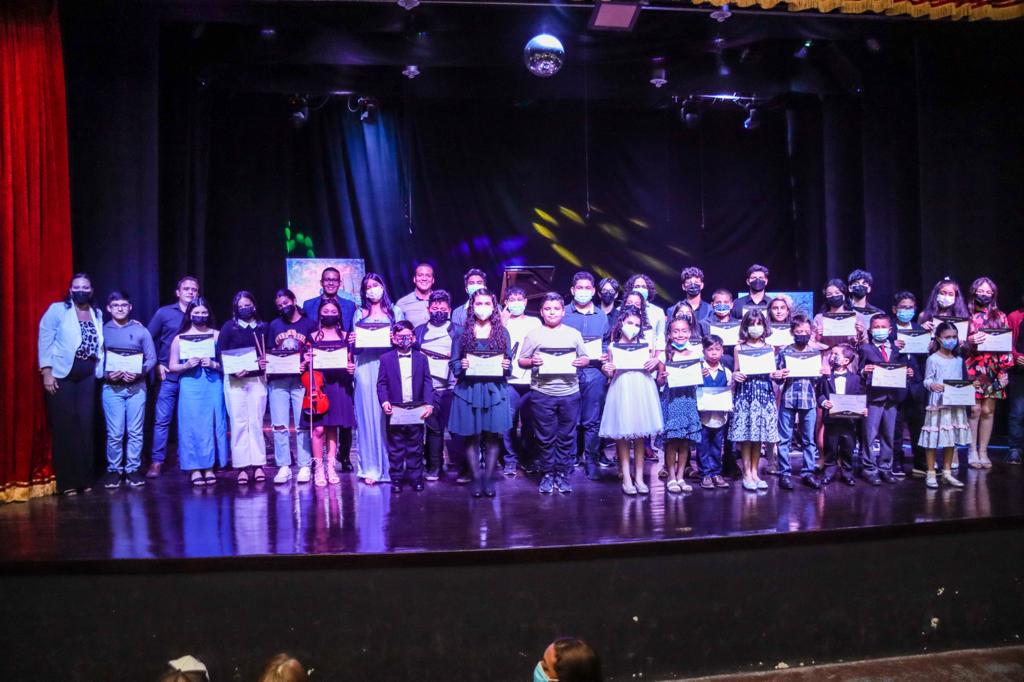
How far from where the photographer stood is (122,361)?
663 cm

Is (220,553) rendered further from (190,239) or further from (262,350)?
(190,239)

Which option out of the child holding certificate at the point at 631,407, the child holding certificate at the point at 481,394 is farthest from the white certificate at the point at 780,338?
the child holding certificate at the point at 481,394

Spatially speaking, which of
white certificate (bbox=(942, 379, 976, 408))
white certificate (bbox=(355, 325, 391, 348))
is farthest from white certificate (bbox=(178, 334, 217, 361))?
white certificate (bbox=(942, 379, 976, 408))

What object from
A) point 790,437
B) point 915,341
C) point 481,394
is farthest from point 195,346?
point 915,341

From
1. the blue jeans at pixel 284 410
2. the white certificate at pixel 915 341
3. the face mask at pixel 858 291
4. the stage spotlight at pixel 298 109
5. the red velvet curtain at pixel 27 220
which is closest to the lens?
the red velvet curtain at pixel 27 220

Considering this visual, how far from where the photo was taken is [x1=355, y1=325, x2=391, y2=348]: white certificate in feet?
21.2

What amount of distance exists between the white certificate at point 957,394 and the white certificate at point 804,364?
116cm

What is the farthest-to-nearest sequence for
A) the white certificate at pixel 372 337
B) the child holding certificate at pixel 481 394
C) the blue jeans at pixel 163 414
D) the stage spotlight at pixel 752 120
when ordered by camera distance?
the stage spotlight at pixel 752 120
the blue jeans at pixel 163 414
the white certificate at pixel 372 337
the child holding certificate at pixel 481 394

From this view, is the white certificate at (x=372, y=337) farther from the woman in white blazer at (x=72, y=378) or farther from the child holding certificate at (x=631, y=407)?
the woman in white blazer at (x=72, y=378)

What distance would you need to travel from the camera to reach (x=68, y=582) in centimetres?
436

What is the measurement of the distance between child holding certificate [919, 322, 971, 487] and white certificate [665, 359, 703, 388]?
2.11 m

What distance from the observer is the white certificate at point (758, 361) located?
613cm

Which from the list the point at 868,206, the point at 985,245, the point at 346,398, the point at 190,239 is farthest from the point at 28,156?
the point at 985,245

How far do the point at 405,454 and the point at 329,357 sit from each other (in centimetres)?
109
